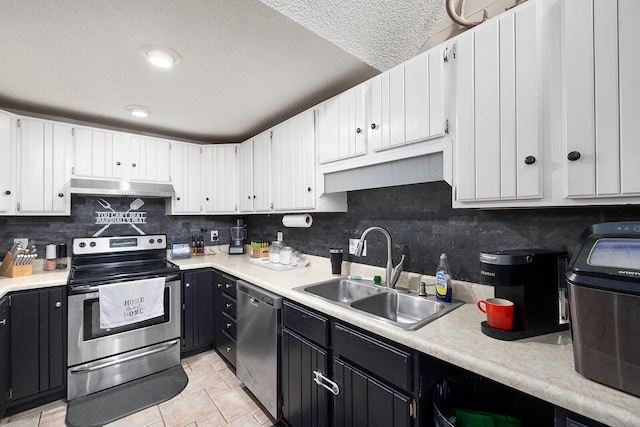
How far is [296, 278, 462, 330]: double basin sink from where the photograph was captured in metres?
1.49

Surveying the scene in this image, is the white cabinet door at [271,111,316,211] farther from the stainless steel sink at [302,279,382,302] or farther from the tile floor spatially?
the tile floor

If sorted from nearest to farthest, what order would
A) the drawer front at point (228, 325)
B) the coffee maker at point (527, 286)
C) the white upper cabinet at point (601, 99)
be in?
the white upper cabinet at point (601, 99), the coffee maker at point (527, 286), the drawer front at point (228, 325)

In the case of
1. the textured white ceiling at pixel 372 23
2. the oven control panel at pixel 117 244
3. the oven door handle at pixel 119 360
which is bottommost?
the oven door handle at pixel 119 360

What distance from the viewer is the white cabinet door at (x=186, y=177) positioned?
A: 10.0 ft

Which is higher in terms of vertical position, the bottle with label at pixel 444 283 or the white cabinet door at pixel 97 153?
the white cabinet door at pixel 97 153

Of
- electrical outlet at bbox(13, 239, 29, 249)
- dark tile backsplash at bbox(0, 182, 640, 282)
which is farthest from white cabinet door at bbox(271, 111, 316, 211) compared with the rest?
electrical outlet at bbox(13, 239, 29, 249)

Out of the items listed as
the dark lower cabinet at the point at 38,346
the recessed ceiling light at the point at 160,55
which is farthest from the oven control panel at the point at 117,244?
the recessed ceiling light at the point at 160,55

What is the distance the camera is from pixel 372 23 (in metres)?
1.45

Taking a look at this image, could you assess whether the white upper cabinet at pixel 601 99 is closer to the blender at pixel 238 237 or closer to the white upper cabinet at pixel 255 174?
the white upper cabinet at pixel 255 174

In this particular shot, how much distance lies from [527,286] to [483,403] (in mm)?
694

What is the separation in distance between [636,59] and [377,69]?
126 cm

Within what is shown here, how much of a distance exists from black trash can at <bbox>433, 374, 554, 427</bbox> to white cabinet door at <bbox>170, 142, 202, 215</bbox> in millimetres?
2886

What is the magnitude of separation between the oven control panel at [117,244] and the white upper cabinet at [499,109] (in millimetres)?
2787

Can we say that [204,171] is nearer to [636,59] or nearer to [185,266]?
[185,266]
